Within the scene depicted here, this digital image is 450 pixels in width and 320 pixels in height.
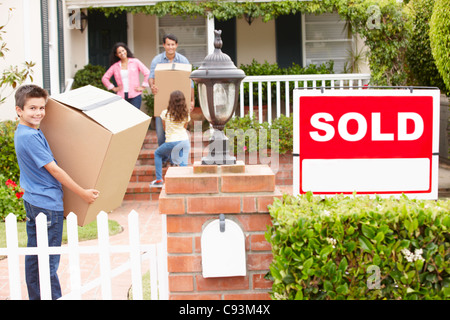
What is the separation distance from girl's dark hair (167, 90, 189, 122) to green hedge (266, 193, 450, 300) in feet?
15.7

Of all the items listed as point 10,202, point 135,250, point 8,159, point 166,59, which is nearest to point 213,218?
point 135,250

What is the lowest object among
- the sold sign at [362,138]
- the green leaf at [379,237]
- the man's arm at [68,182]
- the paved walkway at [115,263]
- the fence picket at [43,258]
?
the paved walkway at [115,263]

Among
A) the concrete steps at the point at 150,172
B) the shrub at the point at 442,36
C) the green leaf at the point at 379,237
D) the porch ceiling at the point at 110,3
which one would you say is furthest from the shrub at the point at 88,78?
the green leaf at the point at 379,237

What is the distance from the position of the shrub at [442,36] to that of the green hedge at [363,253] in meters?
5.46

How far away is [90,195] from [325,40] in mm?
9498

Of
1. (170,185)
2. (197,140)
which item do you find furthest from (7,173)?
(170,185)

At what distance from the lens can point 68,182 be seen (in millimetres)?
3545

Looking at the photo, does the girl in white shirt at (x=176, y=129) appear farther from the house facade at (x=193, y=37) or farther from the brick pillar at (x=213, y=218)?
the brick pillar at (x=213, y=218)

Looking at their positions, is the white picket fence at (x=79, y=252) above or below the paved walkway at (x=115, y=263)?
above

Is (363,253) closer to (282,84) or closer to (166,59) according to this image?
(166,59)

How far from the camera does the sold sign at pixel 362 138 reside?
2.78 m

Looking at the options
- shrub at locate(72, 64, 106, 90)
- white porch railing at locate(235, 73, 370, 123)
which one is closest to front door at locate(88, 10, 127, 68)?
shrub at locate(72, 64, 106, 90)
